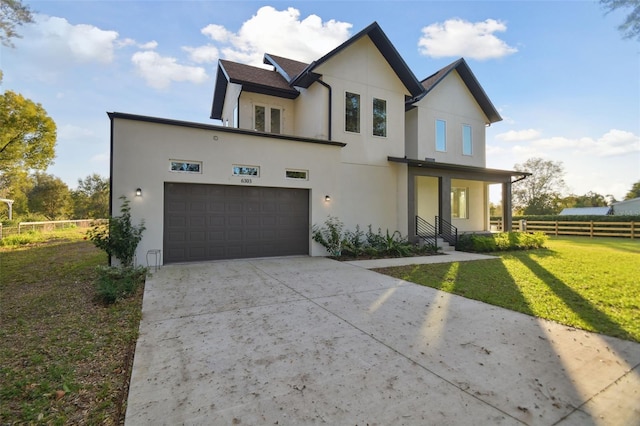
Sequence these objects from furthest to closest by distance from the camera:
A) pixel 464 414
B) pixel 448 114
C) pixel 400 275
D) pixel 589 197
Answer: pixel 589 197 → pixel 448 114 → pixel 400 275 → pixel 464 414

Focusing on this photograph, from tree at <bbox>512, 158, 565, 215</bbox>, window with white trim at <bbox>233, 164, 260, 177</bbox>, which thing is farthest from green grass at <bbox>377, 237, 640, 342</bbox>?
tree at <bbox>512, 158, 565, 215</bbox>

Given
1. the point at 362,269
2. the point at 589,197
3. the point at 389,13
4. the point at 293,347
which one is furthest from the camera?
the point at 589,197

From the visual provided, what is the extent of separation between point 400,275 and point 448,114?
37.6ft

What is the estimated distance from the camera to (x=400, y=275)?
7609 millimetres

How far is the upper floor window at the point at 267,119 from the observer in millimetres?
13031

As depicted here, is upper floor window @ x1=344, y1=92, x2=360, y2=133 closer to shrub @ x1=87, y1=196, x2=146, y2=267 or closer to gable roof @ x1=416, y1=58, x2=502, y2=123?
gable roof @ x1=416, y1=58, x2=502, y2=123

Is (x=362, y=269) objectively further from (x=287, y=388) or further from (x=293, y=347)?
(x=287, y=388)

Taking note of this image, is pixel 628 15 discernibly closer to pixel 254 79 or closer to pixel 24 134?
pixel 254 79

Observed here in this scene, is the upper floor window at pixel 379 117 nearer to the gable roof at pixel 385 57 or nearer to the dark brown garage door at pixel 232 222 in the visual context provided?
the gable roof at pixel 385 57

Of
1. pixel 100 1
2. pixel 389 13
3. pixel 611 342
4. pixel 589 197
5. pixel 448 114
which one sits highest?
pixel 389 13

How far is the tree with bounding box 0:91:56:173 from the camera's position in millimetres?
17047

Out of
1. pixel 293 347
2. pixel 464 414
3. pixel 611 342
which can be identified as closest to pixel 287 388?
pixel 293 347

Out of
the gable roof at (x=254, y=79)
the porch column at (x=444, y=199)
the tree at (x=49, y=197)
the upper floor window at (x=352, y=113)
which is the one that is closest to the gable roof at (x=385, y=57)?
the gable roof at (x=254, y=79)

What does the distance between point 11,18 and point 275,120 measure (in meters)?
8.72
